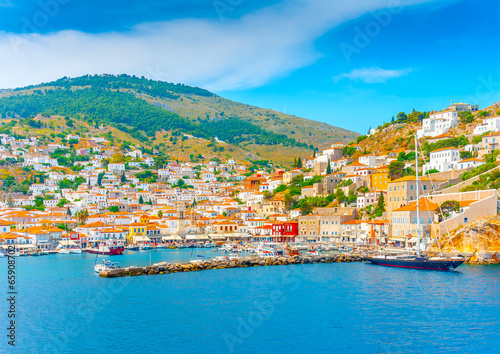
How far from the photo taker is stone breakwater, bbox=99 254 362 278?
112 ft

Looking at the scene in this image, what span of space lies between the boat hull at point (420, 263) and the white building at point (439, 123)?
1363 inches

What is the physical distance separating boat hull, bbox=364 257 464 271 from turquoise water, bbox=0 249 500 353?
2.88ft

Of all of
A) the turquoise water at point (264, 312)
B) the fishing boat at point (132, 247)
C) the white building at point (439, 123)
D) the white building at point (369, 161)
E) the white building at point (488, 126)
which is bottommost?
the fishing boat at point (132, 247)

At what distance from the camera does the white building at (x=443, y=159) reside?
177 ft

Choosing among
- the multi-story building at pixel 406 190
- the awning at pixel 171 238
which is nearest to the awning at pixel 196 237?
the awning at pixel 171 238

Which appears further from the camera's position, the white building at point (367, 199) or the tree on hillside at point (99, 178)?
the tree on hillside at point (99, 178)

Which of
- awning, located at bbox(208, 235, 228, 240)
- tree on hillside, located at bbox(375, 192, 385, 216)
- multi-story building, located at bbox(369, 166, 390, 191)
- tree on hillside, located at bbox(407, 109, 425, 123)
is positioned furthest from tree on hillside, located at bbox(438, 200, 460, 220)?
tree on hillside, located at bbox(407, 109, 425, 123)

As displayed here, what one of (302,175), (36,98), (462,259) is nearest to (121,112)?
(36,98)

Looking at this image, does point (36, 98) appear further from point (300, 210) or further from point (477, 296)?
point (477, 296)

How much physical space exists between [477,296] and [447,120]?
156ft

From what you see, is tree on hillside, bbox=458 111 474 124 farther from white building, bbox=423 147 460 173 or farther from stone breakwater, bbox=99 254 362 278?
stone breakwater, bbox=99 254 362 278

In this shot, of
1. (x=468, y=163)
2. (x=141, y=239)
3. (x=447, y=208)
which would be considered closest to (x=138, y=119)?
(x=141, y=239)

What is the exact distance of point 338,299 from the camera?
2534 centimetres

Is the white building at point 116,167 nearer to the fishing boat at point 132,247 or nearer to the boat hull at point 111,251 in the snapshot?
the fishing boat at point 132,247
